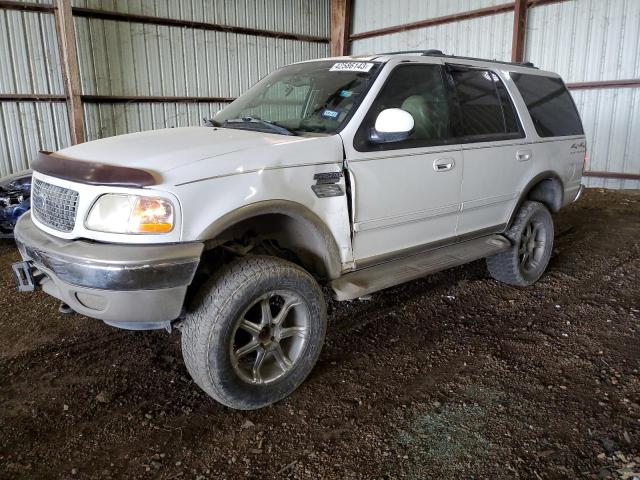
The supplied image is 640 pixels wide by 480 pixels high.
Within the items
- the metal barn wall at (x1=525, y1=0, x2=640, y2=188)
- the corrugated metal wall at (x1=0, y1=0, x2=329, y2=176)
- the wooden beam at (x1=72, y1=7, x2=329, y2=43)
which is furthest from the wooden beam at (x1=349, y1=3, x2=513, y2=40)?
the corrugated metal wall at (x1=0, y1=0, x2=329, y2=176)

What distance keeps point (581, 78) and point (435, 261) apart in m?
8.79

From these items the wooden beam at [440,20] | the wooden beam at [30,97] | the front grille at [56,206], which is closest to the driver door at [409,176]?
the front grille at [56,206]

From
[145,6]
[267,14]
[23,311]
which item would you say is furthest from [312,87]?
[267,14]

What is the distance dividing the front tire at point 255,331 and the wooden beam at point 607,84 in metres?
9.65

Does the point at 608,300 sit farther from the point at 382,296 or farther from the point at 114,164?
the point at 114,164

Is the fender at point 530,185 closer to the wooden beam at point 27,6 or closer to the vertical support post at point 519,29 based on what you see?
the vertical support post at point 519,29

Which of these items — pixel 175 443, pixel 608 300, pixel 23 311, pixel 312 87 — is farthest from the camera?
pixel 608 300

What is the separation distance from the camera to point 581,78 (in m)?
10.5

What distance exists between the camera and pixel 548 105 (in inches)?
189

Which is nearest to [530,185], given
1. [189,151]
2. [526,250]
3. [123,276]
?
[526,250]

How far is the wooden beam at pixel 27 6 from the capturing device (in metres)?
8.75

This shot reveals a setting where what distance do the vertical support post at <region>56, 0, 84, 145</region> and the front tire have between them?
810 cm

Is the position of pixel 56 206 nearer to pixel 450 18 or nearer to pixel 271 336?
pixel 271 336

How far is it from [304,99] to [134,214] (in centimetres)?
170
